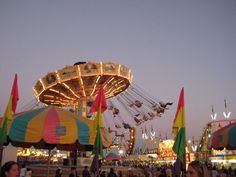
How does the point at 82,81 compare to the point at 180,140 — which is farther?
the point at 82,81

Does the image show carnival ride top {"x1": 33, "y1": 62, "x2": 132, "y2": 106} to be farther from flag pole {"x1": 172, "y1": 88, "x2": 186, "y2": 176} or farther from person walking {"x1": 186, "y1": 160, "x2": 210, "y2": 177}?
person walking {"x1": 186, "y1": 160, "x2": 210, "y2": 177}

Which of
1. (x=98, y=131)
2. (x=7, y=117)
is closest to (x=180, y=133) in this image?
(x=98, y=131)

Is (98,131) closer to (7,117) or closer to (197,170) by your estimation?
(7,117)

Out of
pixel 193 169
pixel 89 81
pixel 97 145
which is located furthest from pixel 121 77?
pixel 193 169

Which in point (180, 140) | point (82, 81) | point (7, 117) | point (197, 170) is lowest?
point (197, 170)

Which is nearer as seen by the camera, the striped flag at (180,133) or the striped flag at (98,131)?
the striped flag at (180,133)

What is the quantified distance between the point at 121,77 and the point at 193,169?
22.3m

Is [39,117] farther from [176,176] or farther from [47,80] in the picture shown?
[47,80]

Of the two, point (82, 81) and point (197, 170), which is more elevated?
point (82, 81)

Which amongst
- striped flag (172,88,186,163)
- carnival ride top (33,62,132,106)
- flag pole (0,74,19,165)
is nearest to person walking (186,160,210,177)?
striped flag (172,88,186,163)

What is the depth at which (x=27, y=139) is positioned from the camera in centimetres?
888

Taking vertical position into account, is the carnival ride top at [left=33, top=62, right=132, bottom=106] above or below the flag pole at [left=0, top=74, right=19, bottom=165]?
above

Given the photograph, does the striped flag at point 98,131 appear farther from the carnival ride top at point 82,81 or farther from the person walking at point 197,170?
the carnival ride top at point 82,81

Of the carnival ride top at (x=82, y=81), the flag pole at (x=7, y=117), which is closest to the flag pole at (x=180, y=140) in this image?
the flag pole at (x=7, y=117)
